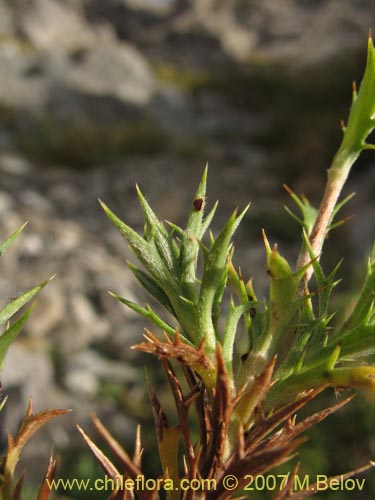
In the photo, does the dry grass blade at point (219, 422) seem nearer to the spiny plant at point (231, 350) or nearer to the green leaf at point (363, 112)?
the spiny plant at point (231, 350)

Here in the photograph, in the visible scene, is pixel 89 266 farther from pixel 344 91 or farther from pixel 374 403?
pixel 344 91

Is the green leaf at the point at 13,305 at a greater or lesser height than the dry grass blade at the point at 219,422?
greater

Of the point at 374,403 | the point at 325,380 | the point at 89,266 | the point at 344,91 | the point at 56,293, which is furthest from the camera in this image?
the point at 344,91

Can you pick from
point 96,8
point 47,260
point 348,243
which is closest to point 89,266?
point 47,260

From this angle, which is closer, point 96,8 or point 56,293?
point 56,293

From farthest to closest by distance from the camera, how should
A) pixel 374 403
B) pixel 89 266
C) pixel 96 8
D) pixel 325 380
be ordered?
1. pixel 96 8
2. pixel 89 266
3. pixel 374 403
4. pixel 325 380

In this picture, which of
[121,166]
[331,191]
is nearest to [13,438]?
[331,191]

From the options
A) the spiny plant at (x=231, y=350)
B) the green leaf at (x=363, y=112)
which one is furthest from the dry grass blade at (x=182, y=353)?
the green leaf at (x=363, y=112)

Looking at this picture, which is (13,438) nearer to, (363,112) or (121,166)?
(363,112)
